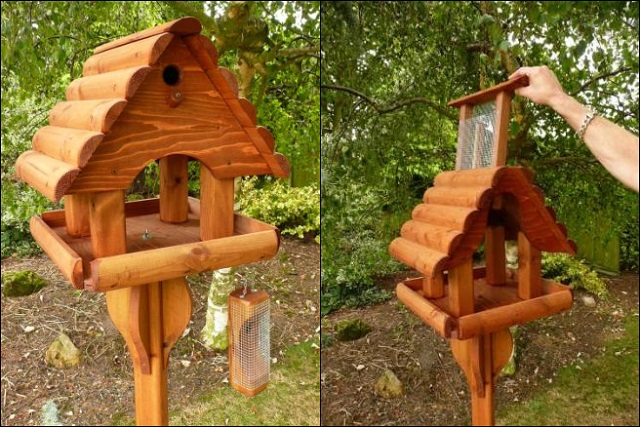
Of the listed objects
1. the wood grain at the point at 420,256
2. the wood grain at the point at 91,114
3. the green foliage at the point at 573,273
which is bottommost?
the green foliage at the point at 573,273

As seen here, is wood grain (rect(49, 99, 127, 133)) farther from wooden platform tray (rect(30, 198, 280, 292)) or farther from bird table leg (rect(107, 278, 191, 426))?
bird table leg (rect(107, 278, 191, 426))

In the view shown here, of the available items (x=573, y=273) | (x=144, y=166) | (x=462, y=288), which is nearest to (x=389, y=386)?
(x=573, y=273)

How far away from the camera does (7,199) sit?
1.38 metres

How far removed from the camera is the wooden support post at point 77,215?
0.85 meters

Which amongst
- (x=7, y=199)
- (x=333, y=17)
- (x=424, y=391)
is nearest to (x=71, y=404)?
(x=7, y=199)

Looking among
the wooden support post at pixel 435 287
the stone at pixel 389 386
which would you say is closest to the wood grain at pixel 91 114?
the wooden support post at pixel 435 287

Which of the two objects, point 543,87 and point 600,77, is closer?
point 543,87

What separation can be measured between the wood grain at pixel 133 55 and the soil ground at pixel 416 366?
2.99 feet

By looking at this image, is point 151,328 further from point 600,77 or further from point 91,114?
point 600,77

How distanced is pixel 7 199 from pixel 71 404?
62cm

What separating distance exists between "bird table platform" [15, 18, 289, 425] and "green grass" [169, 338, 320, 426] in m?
0.74

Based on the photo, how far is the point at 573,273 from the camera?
1312mm

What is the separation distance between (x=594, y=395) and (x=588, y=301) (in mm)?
238

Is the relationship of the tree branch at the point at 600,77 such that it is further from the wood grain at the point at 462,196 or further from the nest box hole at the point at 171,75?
the nest box hole at the point at 171,75
